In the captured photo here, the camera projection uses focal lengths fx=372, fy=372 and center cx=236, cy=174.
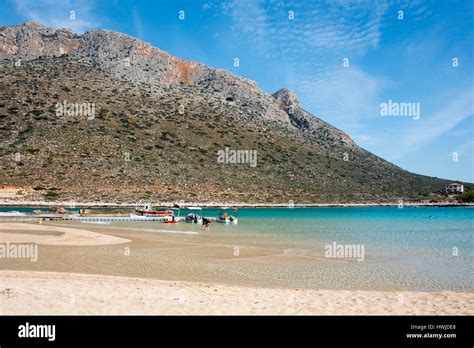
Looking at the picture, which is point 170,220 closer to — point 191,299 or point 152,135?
point 191,299

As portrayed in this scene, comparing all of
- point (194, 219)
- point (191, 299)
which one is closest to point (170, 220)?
point (194, 219)

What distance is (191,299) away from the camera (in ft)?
33.2

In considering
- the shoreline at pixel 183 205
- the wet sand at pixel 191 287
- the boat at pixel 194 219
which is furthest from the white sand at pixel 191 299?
the shoreline at pixel 183 205

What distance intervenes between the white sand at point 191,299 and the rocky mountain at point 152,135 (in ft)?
184

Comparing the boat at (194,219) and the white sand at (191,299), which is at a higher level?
the white sand at (191,299)

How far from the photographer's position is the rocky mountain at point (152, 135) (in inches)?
2667

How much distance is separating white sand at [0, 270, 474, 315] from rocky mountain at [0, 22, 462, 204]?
56.1 m

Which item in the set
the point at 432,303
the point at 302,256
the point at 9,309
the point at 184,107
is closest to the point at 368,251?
the point at 302,256

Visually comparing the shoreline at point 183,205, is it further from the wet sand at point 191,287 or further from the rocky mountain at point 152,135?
the wet sand at point 191,287

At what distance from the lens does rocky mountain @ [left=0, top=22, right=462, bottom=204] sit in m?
67.8

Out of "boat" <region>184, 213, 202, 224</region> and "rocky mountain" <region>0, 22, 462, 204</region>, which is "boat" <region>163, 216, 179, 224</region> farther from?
"rocky mountain" <region>0, 22, 462, 204</region>

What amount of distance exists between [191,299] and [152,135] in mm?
76127

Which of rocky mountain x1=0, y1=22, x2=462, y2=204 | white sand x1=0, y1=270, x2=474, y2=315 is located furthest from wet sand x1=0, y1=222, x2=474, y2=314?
rocky mountain x1=0, y1=22, x2=462, y2=204

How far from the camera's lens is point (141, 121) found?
86.4 meters
